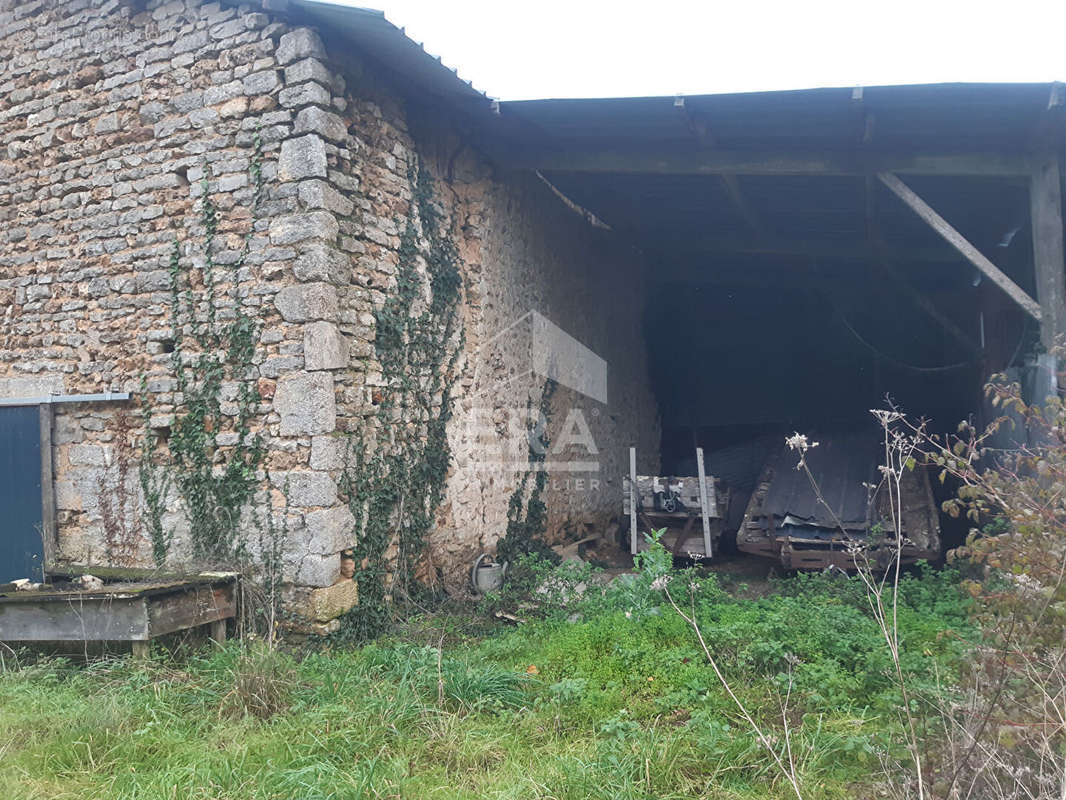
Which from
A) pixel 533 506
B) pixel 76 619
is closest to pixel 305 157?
pixel 76 619

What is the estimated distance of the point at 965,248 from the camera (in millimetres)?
5754

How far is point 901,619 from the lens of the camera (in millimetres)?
4914

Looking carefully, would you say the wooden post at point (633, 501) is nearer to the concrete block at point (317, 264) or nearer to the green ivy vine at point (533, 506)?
the green ivy vine at point (533, 506)

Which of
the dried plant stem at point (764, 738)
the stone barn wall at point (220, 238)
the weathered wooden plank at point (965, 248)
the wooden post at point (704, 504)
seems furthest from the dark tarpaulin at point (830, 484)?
the dried plant stem at point (764, 738)

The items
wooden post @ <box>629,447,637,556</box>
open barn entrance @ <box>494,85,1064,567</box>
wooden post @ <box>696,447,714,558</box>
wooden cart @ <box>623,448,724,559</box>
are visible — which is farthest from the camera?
wooden cart @ <box>623,448,724,559</box>

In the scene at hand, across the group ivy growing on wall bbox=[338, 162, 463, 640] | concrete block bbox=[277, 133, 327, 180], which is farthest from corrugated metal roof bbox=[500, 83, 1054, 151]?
concrete block bbox=[277, 133, 327, 180]

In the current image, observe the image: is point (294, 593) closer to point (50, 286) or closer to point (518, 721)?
point (518, 721)

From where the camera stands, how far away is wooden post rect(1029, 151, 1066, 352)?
5.50 metres

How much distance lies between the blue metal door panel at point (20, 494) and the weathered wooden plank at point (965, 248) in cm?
678

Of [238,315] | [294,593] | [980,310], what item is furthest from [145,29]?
[980,310]

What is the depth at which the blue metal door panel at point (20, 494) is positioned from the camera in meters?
6.09

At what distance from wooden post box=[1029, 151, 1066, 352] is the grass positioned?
209cm

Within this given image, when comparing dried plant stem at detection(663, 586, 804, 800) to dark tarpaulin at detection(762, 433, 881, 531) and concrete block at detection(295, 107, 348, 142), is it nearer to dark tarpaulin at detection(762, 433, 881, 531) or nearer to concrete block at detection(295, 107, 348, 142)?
concrete block at detection(295, 107, 348, 142)

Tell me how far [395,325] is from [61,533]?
3.06m
